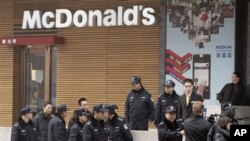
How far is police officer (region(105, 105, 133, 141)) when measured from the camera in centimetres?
1124

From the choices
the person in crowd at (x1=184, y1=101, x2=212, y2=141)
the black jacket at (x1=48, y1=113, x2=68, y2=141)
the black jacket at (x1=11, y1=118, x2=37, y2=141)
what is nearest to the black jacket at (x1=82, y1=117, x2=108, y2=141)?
the black jacket at (x1=48, y1=113, x2=68, y2=141)

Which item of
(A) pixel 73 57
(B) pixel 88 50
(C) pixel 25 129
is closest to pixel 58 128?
(C) pixel 25 129

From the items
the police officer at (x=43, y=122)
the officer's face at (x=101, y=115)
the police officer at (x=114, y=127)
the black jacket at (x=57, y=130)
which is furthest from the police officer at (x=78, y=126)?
the police officer at (x=43, y=122)

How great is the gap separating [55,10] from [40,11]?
18.2 inches

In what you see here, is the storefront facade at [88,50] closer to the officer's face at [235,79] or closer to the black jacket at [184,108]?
the officer's face at [235,79]

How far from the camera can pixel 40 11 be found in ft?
57.7

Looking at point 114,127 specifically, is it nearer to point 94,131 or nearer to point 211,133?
point 94,131

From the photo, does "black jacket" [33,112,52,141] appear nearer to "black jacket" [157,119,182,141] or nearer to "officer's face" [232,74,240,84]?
"black jacket" [157,119,182,141]

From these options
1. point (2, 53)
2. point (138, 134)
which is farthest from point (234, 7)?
point (2, 53)

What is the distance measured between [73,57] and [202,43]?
4018 mm

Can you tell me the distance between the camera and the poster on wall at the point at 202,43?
1541 centimetres

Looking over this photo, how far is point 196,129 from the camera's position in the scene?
375 inches

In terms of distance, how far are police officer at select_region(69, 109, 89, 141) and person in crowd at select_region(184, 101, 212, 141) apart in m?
2.78

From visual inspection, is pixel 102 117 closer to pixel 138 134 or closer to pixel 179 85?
pixel 138 134
